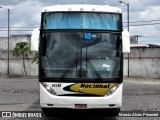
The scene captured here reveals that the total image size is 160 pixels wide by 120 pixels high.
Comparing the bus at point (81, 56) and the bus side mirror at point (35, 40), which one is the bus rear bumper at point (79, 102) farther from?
the bus side mirror at point (35, 40)

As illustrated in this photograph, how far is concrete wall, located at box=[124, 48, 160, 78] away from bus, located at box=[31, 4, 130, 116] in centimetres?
2864

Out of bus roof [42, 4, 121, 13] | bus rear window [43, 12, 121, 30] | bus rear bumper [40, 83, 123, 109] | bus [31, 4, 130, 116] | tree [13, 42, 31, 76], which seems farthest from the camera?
tree [13, 42, 31, 76]

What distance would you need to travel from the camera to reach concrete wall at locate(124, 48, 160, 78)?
3925 cm

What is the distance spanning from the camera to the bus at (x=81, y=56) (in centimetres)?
1084

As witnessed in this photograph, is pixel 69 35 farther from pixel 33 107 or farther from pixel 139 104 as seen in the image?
pixel 139 104

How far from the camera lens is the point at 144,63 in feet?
131

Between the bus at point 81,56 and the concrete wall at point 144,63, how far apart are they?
28638 mm

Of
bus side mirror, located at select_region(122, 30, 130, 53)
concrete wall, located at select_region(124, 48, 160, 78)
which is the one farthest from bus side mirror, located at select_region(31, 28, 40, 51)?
concrete wall, located at select_region(124, 48, 160, 78)

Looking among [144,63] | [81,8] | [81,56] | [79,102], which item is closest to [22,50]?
[144,63]

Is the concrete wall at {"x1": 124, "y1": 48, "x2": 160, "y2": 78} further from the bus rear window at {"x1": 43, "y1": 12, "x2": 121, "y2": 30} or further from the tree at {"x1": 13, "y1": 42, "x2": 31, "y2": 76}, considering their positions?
the bus rear window at {"x1": 43, "y1": 12, "x2": 121, "y2": 30}

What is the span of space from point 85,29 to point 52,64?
142cm

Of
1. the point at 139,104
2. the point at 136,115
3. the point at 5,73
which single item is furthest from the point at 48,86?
the point at 5,73

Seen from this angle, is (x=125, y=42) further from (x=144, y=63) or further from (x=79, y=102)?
(x=144, y=63)

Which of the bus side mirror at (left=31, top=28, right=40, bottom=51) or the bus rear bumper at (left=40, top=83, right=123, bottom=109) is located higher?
the bus side mirror at (left=31, top=28, right=40, bottom=51)
